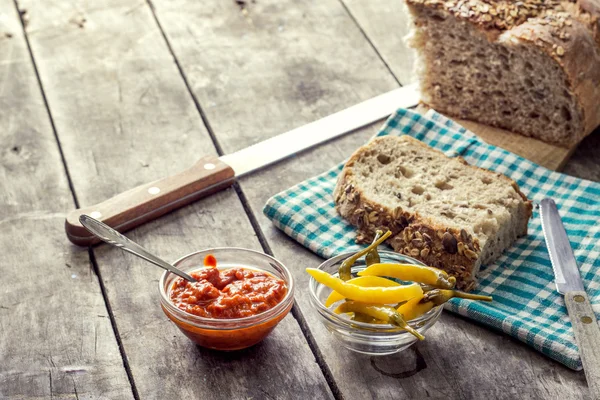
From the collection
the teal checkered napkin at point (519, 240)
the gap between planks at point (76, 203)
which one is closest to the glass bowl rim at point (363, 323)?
the teal checkered napkin at point (519, 240)

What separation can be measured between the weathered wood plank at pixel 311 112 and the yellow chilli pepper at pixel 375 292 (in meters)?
0.26

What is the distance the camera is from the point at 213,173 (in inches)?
135

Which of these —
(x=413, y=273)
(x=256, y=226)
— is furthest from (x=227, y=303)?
(x=256, y=226)

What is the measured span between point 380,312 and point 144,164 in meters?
1.62

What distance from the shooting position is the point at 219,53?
14.9 feet

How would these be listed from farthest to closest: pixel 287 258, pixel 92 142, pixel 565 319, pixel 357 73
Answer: pixel 357 73
pixel 92 142
pixel 287 258
pixel 565 319

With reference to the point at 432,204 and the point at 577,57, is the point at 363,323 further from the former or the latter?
the point at 577,57

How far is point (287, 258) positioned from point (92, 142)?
1249 millimetres

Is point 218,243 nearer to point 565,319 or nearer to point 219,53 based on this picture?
point 565,319

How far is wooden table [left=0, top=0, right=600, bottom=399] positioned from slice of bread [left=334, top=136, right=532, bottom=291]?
248 millimetres

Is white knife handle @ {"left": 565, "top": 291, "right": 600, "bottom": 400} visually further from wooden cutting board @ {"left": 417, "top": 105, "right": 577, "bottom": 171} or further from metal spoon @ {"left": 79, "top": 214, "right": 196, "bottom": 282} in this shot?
metal spoon @ {"left": 79, "top": 214, "right": 196, "bottom": 282}

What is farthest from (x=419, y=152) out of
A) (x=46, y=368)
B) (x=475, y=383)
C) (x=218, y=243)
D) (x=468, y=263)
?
(x=46, y=368)

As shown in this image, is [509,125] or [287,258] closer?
[287,258]

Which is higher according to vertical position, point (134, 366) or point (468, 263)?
point (468, 263)
